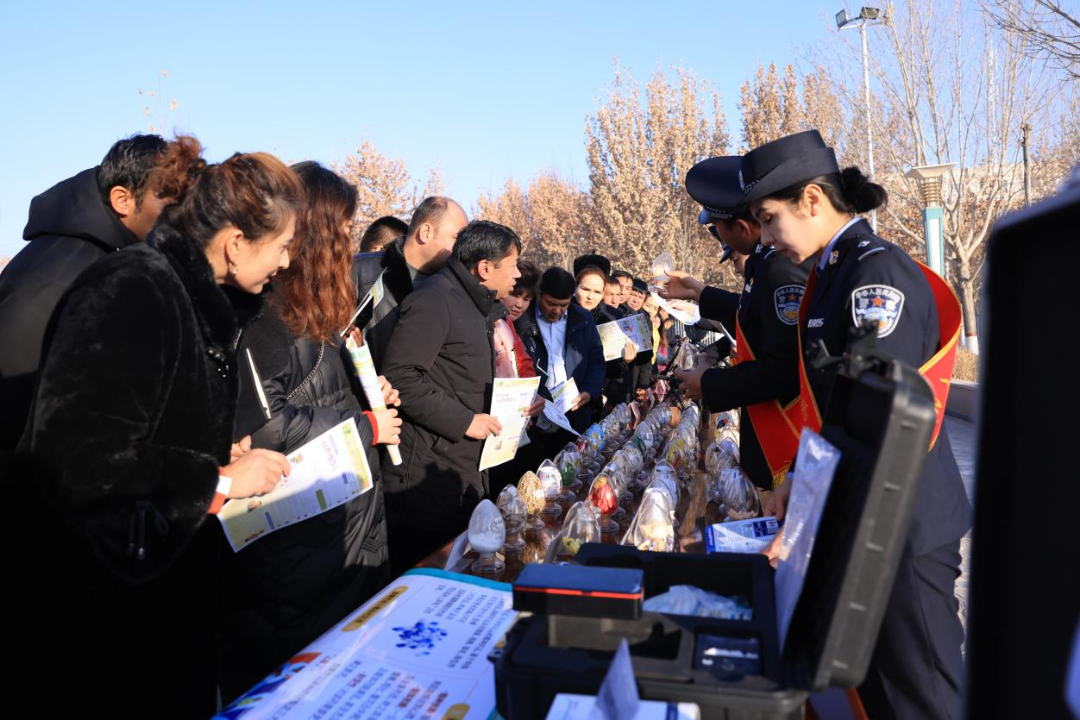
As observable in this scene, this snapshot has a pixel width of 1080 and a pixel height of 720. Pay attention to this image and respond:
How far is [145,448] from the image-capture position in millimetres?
1527

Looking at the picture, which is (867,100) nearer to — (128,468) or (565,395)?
(565,395)

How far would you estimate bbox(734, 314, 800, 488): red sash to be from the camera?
272cm

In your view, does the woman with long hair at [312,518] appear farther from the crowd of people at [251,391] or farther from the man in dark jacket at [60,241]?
the man in dark jacket at [60,241]

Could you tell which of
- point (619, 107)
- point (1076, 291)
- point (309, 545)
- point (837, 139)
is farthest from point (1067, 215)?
point (619, 107)

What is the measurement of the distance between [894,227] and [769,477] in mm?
20088

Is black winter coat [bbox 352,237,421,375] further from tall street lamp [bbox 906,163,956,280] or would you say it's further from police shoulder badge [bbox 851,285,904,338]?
tall street lamp [bbox 906,163,956,280]

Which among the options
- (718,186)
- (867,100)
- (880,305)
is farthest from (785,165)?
(867,100)

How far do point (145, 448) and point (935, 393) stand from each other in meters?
1.86

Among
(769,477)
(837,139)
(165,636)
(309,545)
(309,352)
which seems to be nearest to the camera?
(165,636)

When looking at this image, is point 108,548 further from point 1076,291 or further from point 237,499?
point 1076,291

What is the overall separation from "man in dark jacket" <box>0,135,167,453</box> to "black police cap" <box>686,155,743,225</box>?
6.53ft

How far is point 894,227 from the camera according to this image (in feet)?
67.6

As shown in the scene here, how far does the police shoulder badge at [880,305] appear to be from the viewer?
6.06 ft

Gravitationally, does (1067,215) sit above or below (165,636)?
above
